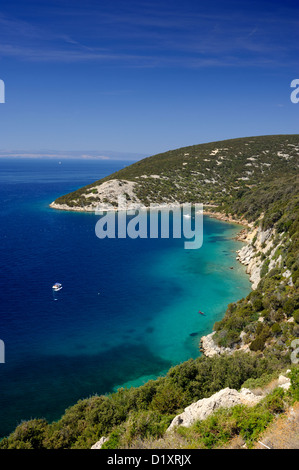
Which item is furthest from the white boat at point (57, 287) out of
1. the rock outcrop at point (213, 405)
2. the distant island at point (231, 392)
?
the rock outcrop at point (213, 405)

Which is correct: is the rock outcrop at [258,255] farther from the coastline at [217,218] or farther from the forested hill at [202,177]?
the forested hill at [202,177]

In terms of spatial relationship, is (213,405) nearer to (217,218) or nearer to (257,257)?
(257,257)

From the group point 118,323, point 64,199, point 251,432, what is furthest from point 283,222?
point 64,199

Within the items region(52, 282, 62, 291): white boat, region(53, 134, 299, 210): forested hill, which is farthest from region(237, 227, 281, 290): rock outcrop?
region(53, 134, 299, 210): forested hill

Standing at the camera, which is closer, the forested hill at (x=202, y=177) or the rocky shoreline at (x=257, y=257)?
the rocky shoreline at (x=257, y=257)

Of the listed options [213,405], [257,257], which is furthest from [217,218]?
[213,405]

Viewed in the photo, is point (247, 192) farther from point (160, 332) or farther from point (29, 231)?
point (160, 332)
